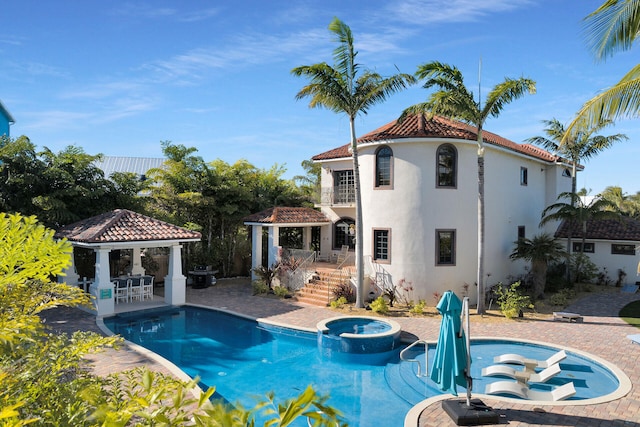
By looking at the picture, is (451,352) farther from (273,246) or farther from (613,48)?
(273,246)

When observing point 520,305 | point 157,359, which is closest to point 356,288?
point 520,305

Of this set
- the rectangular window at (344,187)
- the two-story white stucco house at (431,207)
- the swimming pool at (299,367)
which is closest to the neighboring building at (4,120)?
the swimming pool at (299,367)

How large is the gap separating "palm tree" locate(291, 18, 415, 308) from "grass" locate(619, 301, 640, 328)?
14.5m

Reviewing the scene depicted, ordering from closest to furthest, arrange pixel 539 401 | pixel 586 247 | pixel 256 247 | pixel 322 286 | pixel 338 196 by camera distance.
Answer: pixel 539 401 < pixel 322 286 < pixel 338 196 < pixel 256 247 < pixel 586 247

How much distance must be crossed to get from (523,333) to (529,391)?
5779 mm

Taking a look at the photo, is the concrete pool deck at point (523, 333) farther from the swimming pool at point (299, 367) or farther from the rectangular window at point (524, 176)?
the rectangular window at point (524, 176)

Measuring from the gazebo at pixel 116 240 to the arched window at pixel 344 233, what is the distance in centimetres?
975

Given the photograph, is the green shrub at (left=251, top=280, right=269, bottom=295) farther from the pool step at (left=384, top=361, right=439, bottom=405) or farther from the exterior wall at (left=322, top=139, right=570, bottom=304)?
the pool step at (left=384, top=361, right=439, bottom=405)

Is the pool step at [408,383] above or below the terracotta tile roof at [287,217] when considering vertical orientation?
below

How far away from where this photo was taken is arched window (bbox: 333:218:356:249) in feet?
89.5

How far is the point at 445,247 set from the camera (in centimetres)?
2219

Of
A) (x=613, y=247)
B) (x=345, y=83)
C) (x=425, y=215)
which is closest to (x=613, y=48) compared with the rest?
(x=345, y=83)

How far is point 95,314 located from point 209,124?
13.1 meters

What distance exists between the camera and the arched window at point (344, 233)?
27281 millimetres
